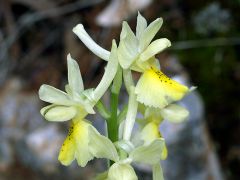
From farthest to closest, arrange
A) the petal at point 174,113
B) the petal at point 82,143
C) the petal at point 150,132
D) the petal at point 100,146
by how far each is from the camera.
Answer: the petal at point 174,113
the petal at point 150,132
the petal at point 82,143
the petal at point 100,146

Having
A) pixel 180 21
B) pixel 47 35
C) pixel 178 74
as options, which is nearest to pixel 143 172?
pixel 178 74

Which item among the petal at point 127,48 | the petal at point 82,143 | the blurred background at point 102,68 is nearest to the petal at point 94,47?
the petal at point 127,48

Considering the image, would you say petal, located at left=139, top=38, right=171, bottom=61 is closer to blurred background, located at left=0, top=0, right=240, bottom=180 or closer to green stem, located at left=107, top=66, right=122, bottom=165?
green stem, located at left=107, top=66, right=122, bottom=165

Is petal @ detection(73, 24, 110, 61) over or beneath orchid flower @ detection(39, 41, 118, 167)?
over

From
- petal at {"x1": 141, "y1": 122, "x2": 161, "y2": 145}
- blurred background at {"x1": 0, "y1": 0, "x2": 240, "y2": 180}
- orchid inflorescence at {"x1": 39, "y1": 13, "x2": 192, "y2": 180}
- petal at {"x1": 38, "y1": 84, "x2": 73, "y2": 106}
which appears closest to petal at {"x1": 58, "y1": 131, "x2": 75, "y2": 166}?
orchid inflorescence at {"x1": 39, "y1": 13, "x2": 192, "y2": 180}

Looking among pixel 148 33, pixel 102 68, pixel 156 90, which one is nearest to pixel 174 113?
pixel 156 90

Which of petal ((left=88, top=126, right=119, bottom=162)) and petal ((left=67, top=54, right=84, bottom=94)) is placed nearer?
petal ((left=88, top=126, right=119, bottom=162))

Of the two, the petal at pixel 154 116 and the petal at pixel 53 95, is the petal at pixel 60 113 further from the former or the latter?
the petal at pixel 154 116

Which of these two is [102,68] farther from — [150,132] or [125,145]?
[125,145]
